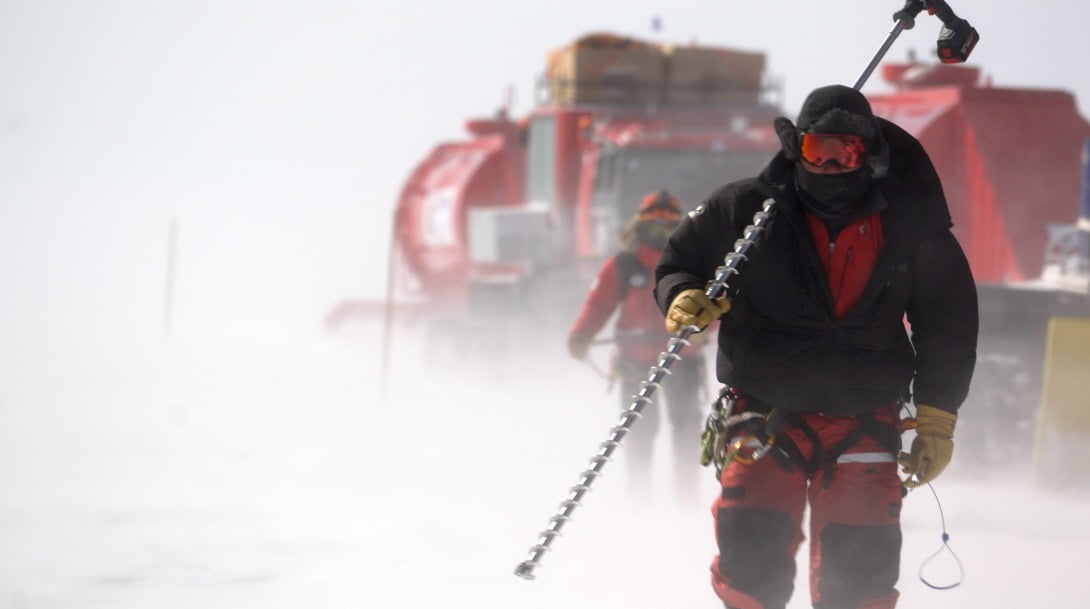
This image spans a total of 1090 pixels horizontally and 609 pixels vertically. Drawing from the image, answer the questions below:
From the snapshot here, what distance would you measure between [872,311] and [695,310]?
491mm

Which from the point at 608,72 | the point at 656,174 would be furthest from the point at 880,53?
the point at 608,72

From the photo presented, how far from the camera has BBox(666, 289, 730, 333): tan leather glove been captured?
192 inches

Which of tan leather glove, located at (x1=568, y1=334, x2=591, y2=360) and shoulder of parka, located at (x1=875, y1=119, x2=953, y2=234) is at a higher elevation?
shoulder of parka, located at (x1=875, y1=119, x2=953, y2=234)

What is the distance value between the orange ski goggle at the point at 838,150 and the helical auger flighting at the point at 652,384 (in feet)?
0.63

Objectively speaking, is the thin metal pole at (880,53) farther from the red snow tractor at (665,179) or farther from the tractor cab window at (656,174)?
the tractor cab window at (656,174)

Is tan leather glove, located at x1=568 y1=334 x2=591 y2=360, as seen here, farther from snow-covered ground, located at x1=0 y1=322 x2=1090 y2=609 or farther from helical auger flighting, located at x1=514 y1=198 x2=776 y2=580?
helical auger flighting, located at x1=514 y1=198 x2=776 y2=580

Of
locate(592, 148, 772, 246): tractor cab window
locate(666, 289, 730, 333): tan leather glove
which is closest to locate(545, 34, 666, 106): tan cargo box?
locate(592, 148, 772, 246): tractor cab window

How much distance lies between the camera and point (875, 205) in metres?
4.87

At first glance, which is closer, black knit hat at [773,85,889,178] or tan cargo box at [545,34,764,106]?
black knit hat at [773,85,889,178]

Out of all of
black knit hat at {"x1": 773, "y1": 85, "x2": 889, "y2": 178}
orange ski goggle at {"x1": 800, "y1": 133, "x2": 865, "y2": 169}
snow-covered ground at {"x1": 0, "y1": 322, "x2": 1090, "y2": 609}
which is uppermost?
black knit hat at {"x1": 773, "y1": 85, "x2": 889, "y2": 178}

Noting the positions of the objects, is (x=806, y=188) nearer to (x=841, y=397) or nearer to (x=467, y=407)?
(x=841, y=397)

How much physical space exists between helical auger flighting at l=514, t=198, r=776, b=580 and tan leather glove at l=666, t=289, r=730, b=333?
3 centimetres

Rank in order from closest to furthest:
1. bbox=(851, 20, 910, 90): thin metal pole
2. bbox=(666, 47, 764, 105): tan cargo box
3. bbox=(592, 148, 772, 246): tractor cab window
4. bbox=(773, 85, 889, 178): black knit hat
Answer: bbox=(773, 85, 889, 178): black knit hat, bbox=(851, 20, 910, 90): thin metal pole, bbox=(592, 148, 772, 246): tractor cab window, bbox=(666, 47, 764, 105): tan cargo box

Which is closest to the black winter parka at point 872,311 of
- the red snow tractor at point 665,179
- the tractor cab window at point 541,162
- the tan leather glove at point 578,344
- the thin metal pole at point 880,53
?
the thin metal pole at point 880,53
